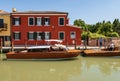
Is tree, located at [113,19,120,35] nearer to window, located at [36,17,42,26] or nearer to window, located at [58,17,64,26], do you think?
window, located at [58,17,64,26]

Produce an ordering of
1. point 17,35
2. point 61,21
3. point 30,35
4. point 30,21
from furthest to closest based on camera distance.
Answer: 1. point 17,35
2. point 30,35
3. point 30,21
4. point 61,21

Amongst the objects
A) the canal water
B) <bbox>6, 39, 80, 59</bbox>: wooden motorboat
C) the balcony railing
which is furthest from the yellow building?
the canal water

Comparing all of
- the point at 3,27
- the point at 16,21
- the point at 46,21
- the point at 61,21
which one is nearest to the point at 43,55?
the point at 46,21

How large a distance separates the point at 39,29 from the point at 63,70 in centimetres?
1791

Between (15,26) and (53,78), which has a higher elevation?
(15,26)

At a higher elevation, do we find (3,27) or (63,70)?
(3,27)

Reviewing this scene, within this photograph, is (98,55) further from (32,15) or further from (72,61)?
(32,15)

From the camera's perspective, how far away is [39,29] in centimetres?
3950

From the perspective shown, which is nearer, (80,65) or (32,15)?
(80,65)

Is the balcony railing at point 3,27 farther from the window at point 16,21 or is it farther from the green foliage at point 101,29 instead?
the green foliage at point 101,29

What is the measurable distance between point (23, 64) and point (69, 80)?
355 inches

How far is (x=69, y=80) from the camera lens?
→ 18.1 m

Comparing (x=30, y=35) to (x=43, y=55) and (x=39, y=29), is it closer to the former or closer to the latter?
(x=39, y=29)

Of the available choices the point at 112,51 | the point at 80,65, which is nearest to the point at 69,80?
the point at 80,65
